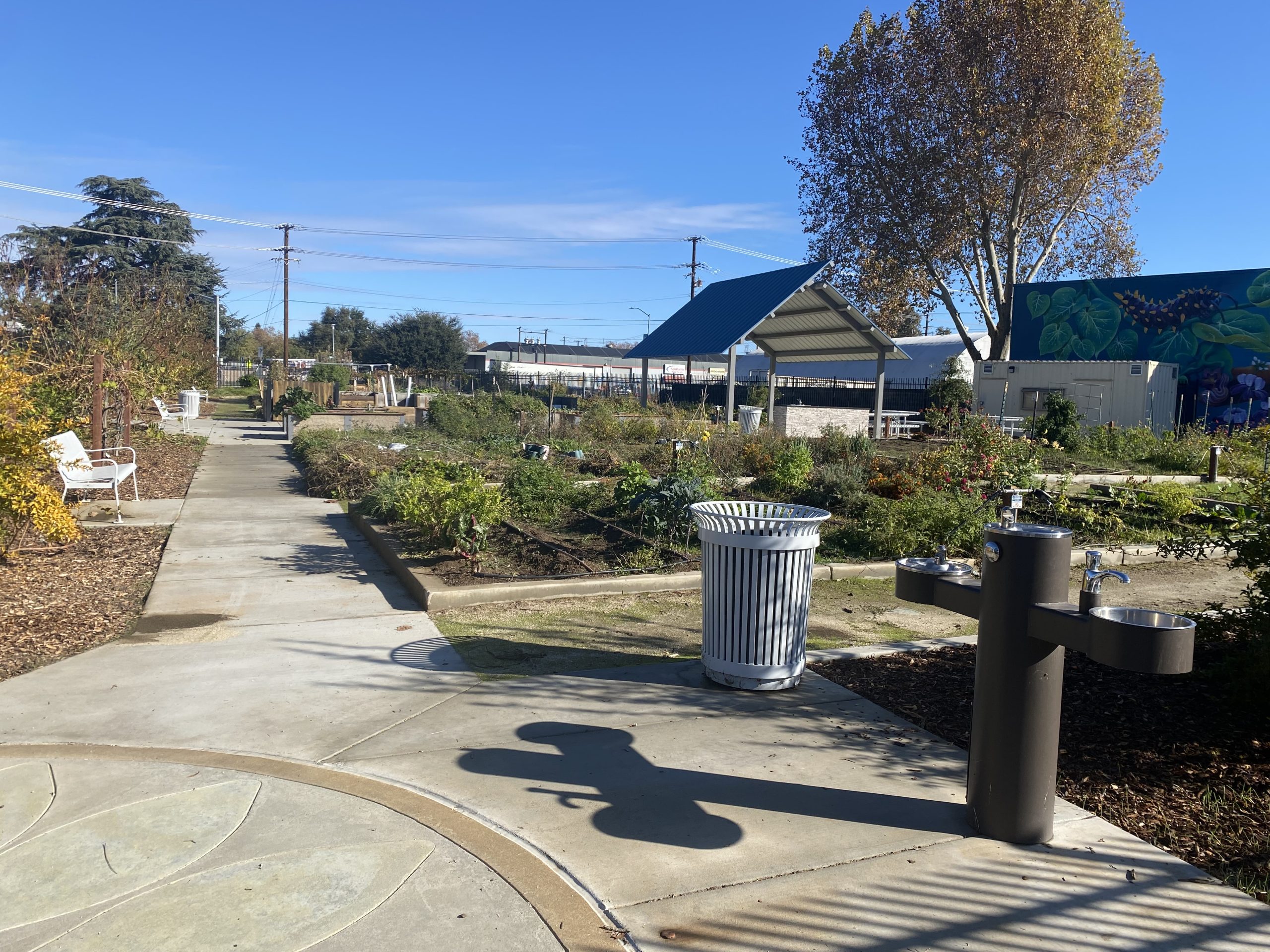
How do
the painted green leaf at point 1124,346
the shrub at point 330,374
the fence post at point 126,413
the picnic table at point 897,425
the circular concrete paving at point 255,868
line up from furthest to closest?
the shrub at point 330,374 < the painted green leaf at point 1124,346 < the picnic table at point 897,425 < the fence post at point 126,413 < the circular concrete paving at point 255,868

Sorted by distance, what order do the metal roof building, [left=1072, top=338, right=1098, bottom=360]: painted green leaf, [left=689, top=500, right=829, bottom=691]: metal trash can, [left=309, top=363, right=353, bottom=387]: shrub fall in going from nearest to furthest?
1. [left=689, top=500, right=829, bottom=691]: metal trash can
2. the metal roof building
3. [left=1072, top=338, right=1098, bottom=360]: painted green leaf
4. [left=309, top=363, right=353, bottom=387]: shrub

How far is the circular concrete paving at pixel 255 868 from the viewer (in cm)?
A: 298

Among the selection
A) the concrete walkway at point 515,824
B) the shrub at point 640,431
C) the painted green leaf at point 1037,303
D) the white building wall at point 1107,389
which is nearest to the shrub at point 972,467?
the concrete walkway at point 515,824

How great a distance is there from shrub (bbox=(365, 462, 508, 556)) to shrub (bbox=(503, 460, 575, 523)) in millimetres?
590

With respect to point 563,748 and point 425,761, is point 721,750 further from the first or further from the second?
point 425,761

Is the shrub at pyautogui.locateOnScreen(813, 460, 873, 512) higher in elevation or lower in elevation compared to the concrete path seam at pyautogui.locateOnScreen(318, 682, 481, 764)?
higher

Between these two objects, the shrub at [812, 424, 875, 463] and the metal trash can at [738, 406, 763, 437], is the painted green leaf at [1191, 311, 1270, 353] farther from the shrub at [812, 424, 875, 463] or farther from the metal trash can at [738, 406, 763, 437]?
the shrub at [812, 424, 875, 463]

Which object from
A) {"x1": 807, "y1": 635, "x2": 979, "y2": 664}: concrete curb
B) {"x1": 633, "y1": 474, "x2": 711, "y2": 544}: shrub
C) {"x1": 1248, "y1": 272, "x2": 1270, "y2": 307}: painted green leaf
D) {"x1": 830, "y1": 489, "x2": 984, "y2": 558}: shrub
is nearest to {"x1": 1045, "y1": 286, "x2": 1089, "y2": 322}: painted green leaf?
{"x1": 1248, "y1": 272, "x2": 1270, "y2": 307}: painted green leaf

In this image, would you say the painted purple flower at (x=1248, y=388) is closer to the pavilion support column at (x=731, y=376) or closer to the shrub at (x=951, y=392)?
the shrub at (x=951, y=392)

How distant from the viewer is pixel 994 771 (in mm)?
3592

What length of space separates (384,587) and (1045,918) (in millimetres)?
6045

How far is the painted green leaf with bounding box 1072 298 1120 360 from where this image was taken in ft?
106

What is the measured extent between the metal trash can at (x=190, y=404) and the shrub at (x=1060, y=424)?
21.6 meters

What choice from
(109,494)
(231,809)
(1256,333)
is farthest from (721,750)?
(1256,333)
